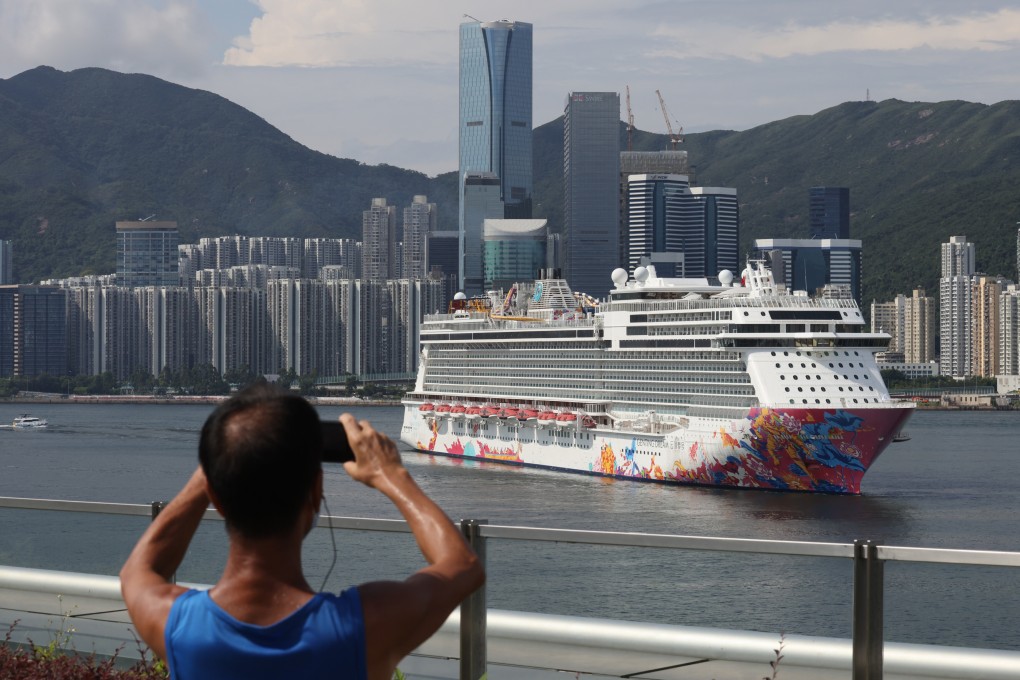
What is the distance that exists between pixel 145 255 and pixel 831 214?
86.3 metres

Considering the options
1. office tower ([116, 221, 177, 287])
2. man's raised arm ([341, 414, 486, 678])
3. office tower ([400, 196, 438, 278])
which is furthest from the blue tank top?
office tower ([400, 196, 438, 278])

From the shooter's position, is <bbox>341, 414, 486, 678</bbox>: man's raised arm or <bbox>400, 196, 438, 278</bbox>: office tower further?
<bbox>400, 196, 438, 278</bbox>: office tower

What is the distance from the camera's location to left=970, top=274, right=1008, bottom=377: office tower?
452ft

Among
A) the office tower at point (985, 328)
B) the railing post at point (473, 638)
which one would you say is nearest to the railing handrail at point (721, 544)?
the railing post at point (473, 638)

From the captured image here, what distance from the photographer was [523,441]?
47.8 m

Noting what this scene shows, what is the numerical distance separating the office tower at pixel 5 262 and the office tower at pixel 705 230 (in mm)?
82178

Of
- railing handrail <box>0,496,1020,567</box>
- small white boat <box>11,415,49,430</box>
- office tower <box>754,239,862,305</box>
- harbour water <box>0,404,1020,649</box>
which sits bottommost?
small white boat <box>11,415,49,430</box>

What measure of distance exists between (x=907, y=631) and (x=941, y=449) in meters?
60.0

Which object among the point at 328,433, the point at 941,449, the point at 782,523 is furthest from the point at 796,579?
the point at 941,449

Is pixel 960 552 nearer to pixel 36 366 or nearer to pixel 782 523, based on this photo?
pixel 782 523

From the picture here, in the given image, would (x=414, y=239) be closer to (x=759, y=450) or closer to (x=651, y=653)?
(x=759, y=450)

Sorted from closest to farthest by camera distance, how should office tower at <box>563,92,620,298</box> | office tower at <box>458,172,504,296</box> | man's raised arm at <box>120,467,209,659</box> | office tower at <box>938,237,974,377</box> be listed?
man's raised arm at <box>120,467,209,659</box> → office tower at <box>938,237,974,377</box> → office tower at <box>563,92,620,298</box> → office tower at <box>458,172,504,296</box>

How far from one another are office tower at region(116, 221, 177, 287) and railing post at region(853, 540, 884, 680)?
17184 centimetres

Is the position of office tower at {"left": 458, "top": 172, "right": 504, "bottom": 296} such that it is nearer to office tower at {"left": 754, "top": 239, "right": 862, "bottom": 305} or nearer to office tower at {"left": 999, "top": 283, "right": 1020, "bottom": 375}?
office tower at {"left": 754, "top": 239, "right": 862, "bottom": 305}
